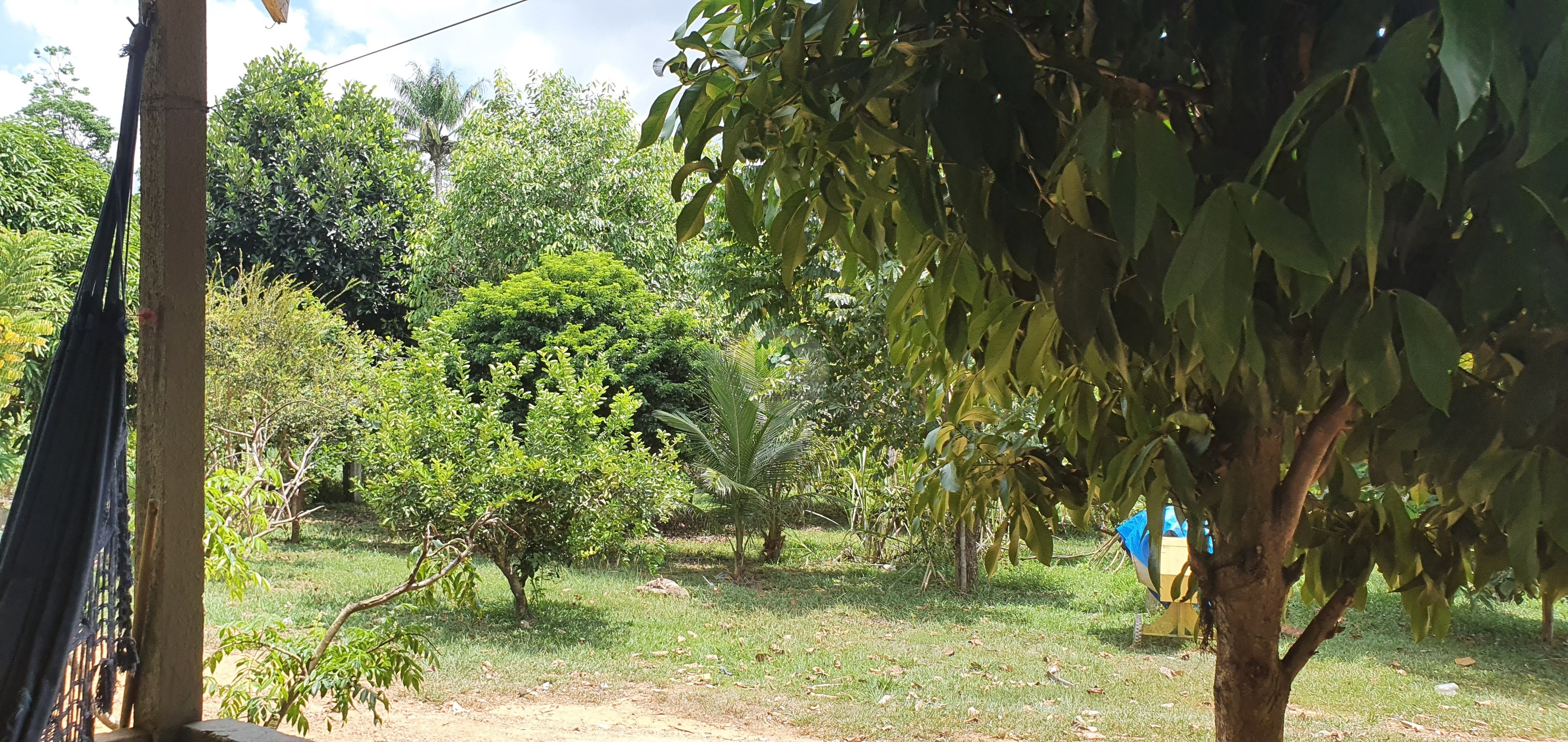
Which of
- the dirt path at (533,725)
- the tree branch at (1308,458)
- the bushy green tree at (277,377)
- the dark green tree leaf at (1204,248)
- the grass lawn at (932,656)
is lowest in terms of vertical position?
the dirt path at (533,725)

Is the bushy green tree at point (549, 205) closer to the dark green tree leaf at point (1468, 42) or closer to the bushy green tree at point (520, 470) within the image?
the bushy green tree at point (520, 470)

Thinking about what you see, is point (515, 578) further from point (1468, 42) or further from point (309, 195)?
point (309, 195)

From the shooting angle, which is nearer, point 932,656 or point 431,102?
point 932,656

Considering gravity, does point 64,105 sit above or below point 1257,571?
above

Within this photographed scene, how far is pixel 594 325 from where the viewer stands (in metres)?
9.01

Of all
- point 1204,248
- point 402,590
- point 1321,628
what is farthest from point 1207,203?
point 402,590

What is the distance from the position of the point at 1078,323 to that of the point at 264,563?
25.9 feet

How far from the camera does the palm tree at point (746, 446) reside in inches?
297

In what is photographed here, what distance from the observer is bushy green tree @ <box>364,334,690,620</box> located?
18.7ft

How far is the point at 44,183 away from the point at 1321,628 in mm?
10929

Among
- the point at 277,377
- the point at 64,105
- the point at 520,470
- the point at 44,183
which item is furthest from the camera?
the point at 64,105

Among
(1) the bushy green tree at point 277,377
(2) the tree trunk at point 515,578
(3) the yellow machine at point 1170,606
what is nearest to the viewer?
(3) the yellow machine at point 1170,606

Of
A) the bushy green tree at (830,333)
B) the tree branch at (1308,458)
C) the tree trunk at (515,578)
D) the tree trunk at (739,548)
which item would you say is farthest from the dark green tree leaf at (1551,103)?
the tree trunk at (739,548)

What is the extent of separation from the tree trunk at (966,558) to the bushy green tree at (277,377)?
4.35 metres
